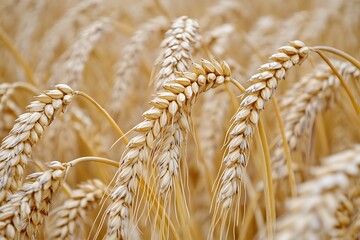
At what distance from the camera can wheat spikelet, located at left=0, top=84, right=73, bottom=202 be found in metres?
0.89

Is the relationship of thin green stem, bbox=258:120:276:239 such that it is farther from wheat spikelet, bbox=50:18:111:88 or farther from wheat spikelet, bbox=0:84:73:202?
wheat spikelet, bbox=50:18:111:88

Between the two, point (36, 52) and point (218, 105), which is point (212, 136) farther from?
point (36, 52)

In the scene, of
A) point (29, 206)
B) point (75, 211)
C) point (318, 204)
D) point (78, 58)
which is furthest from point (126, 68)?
point (318, 204)

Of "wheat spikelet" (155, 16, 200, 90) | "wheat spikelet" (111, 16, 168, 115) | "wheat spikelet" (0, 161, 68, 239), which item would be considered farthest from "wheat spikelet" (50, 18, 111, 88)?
"wheat spikelet" (0, 161, 68, 239)

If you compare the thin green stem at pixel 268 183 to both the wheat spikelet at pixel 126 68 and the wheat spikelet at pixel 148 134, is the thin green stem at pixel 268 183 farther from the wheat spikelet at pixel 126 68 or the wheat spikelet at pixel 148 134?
the wheat spikelet at pixel 126 68

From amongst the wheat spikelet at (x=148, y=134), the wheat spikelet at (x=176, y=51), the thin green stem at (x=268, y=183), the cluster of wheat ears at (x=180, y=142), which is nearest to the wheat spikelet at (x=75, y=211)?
the cluster of wheat ears at (x=180, y=142)

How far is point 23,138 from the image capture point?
90cm

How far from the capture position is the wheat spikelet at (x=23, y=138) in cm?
89

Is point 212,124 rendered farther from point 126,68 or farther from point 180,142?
point 180,142

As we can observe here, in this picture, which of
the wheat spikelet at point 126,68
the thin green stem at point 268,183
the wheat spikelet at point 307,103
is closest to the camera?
the thin green stem at point 268,183

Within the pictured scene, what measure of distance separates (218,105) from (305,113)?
1.45 ft

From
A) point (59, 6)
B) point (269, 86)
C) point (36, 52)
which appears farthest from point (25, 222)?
point (59, 6)

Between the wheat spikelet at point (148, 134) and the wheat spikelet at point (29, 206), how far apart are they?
0.52 feet

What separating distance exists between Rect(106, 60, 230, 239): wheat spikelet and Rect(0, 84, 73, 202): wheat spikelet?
0.71 feet
